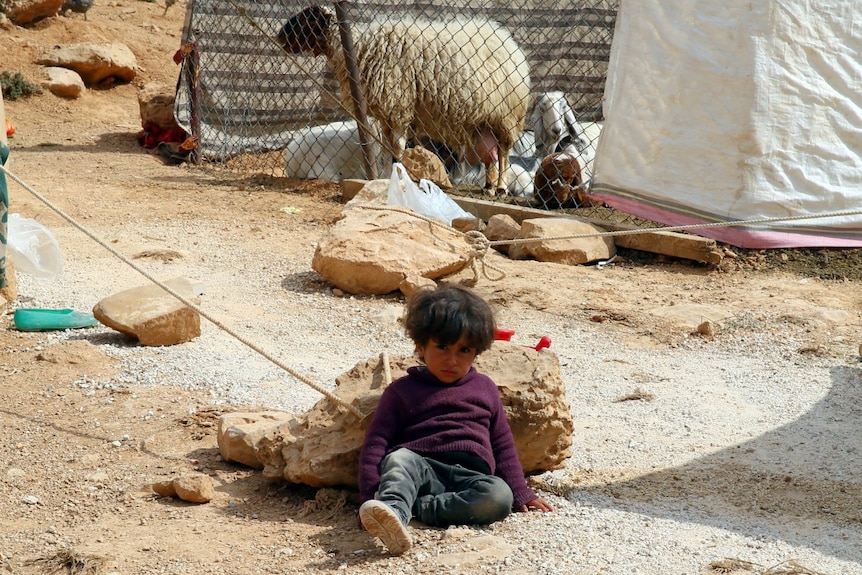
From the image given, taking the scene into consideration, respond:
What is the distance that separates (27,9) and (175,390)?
1044 centimetres

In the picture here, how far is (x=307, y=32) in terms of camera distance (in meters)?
8.38

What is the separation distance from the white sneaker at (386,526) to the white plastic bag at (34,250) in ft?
11.2

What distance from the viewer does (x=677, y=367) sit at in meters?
4.43

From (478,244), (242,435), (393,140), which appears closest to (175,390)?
(242,435)

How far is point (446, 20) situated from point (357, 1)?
83cm

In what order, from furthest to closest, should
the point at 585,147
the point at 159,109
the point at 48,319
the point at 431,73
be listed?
the point at 159,109 → the point at 431,73 → the point at 585,147 → the point at 48,319

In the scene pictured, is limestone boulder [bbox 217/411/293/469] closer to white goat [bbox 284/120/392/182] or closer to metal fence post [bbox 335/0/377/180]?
metal fence post [bbox 335/0/377/180]

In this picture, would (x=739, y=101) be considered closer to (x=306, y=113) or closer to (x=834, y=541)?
(x=834, y=541)

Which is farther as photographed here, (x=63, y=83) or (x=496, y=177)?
(x=63, y=83)

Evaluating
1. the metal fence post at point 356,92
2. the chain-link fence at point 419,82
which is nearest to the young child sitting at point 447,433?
the chain-link fence at point 419,82

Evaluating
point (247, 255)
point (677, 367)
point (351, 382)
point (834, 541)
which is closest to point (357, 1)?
point (247, 255)

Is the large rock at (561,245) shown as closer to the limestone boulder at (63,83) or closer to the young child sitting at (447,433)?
the young child sitting at (447,433)

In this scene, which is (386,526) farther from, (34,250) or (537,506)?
(34,250)

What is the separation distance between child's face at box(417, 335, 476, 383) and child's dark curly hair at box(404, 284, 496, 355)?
2 centimetres
